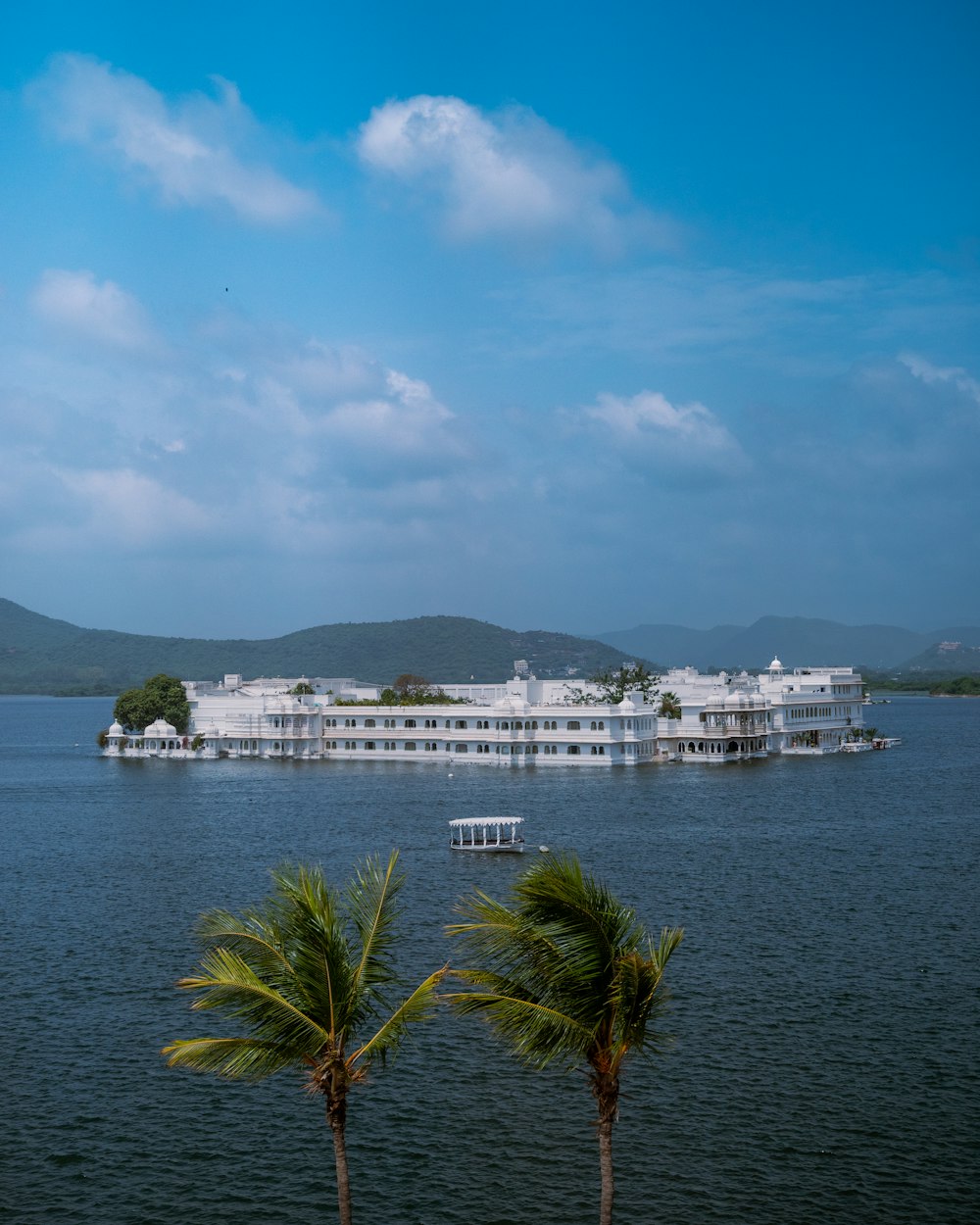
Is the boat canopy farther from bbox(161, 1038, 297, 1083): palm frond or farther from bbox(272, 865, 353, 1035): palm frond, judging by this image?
bbox(161, 1038, 297, 1083): palm frond

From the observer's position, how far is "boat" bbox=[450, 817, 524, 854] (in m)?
50.9

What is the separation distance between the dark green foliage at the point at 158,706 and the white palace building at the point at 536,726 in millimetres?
1213

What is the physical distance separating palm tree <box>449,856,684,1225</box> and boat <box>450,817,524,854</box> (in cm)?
3596

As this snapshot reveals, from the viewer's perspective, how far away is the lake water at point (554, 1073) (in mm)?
20781

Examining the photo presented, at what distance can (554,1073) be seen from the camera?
25797mm

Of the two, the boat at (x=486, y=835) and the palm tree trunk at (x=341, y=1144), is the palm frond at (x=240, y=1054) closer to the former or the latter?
the palm tree trunk at (x=341, y=1144)

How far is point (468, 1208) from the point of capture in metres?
20.4

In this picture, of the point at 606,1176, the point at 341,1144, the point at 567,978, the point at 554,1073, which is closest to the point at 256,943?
the point at 341,1144

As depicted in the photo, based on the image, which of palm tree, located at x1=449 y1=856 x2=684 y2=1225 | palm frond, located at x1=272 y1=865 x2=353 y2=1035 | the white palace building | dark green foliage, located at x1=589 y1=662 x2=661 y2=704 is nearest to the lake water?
palm tree, located at x1=449 y1=856 x2=684 y2=1225

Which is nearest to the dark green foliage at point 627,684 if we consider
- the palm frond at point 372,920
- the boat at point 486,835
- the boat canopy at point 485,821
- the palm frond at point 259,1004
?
the boat at point 486,835

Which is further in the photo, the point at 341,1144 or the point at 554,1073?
→ the point at 554,1073

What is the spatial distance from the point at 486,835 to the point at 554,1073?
27586 mm

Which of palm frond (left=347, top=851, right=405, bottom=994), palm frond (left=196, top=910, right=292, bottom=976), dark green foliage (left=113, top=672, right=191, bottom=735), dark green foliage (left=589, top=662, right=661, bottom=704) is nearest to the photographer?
palm frond (left=196, top=910, right=292, bottom=976)

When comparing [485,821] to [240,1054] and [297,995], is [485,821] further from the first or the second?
[240,1054]
